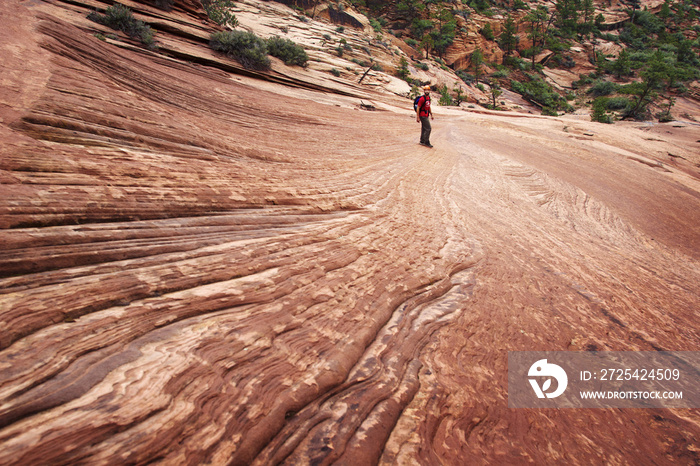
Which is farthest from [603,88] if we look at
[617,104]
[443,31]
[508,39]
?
[443,31]

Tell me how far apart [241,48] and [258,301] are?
14858mm

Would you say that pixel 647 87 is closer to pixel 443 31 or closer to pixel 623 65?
pixel 623 65

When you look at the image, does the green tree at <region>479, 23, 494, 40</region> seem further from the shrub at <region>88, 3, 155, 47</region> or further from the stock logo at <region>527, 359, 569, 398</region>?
the stock logo at <region>527, 359, 569, 398</region>

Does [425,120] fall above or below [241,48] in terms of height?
below

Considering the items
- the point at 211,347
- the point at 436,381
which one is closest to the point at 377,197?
the point at 436,381

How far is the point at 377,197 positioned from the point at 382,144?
479cm

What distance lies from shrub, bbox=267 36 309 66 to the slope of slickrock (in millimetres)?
13507

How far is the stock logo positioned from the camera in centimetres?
219

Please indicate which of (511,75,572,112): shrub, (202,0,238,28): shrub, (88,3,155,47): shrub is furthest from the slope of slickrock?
(511,75,572,112): shrub

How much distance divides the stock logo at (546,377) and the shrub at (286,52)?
18749 millimetres

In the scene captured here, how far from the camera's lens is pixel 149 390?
1.43 meters

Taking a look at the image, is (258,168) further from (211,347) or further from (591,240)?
(591,240)

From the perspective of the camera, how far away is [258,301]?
2.22m

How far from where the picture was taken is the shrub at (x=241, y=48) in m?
13.3
